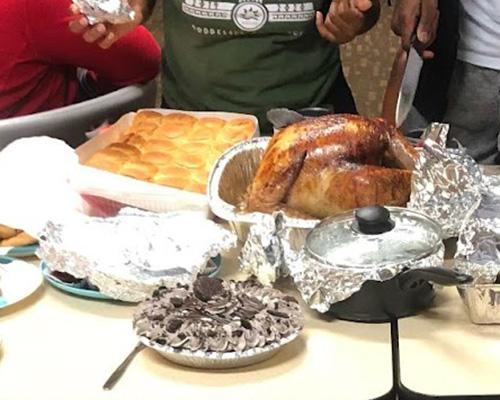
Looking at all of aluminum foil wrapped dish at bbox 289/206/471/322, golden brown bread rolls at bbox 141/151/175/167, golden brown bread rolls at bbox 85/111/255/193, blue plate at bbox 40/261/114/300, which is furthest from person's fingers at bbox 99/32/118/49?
aluminum foil wrapped dish at bbox 289/206/471/322

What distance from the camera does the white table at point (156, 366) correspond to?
917mm

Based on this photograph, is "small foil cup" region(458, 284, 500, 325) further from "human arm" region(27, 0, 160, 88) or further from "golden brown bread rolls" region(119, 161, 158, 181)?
"human arm" region(27, 0, 160, 88)

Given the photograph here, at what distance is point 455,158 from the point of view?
1102 millimetres

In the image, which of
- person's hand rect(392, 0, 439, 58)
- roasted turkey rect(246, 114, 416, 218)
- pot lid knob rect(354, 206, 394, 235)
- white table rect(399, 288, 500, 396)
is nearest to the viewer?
white table rect(399, 288, 500, 396)

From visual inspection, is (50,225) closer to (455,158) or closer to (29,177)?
(29,177)

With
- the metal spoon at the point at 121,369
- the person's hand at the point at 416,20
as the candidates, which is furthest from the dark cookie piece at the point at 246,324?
the person's hand at the point at 416,20

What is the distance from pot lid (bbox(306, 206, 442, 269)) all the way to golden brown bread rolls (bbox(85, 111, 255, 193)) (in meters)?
0.24

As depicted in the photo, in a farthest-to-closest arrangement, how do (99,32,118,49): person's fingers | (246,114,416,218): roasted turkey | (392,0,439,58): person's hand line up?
1. (99,32,118,49): person's fingers
2. (392,0,439,58): person's hand
3. (246,114,416,218): roasted turkey

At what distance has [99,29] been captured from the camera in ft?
4.78

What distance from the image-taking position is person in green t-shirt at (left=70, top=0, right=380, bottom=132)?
1509 mm

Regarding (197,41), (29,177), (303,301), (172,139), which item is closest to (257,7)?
(197,41)

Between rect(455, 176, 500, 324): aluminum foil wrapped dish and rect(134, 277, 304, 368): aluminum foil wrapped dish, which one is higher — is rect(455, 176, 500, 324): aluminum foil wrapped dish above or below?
above

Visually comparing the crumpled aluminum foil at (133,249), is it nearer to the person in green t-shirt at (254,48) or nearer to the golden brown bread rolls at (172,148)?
the golden brown bread rolls at (172,148)

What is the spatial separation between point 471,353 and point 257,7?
74cm
